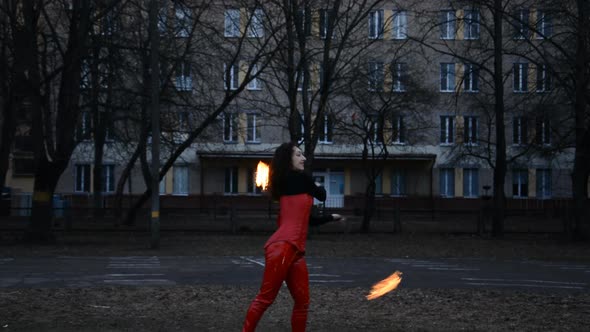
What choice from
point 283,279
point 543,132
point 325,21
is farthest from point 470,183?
point 283,279

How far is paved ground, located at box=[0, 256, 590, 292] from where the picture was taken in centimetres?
1491

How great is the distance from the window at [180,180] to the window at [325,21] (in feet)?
87.9

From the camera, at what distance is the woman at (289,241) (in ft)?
24.9

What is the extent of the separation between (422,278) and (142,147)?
1916cm

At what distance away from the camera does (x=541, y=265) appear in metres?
21.0

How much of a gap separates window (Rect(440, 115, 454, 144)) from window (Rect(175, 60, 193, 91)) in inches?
1041

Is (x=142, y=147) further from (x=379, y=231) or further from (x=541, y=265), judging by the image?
(x=541, y=265)

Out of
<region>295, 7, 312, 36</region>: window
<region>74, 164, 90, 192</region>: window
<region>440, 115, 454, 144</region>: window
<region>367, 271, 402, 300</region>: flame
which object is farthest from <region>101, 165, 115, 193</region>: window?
<region>367, 271, 402, 300</region>: flame

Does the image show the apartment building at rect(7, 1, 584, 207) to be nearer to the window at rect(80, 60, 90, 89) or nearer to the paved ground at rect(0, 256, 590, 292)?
the window at rect(80, 60, 90, 89)

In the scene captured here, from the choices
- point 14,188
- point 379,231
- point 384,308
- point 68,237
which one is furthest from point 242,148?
point 384,308

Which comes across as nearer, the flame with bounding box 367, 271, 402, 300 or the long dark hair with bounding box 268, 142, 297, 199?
the long dark hair with bounding box 268, 142, 297, 199

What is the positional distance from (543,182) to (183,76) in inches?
1340

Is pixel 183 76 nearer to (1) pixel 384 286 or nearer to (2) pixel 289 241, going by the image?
(1) pixel 384 286

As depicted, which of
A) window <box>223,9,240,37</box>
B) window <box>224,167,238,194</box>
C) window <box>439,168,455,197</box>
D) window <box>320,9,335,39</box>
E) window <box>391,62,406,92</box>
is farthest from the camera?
window <box>439,168,455,197</box>
